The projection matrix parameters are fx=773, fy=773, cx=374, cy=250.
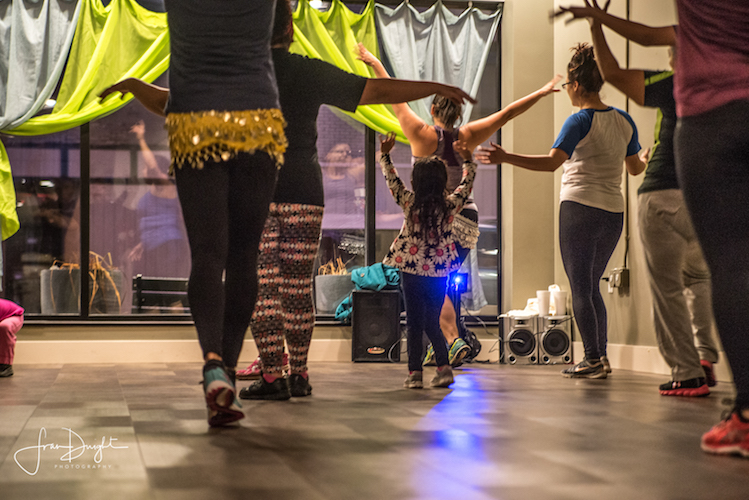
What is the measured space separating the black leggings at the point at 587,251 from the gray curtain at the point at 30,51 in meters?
3.94

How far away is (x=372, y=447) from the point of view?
1749 mm

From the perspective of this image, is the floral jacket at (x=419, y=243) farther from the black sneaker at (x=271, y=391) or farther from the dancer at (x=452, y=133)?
the black sneaker at (x=271, y=391)

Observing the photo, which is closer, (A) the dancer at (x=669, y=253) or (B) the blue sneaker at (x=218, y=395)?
(B) the blue sneaker at (x=218, y=395)

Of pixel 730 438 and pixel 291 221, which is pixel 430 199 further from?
pixel 730 438

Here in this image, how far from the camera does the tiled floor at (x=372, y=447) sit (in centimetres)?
133

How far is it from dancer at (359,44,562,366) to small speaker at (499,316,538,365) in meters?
0.88

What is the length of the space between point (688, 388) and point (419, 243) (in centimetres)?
123

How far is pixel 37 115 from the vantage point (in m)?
5.72

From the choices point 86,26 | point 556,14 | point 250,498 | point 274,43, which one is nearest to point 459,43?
point 86,26

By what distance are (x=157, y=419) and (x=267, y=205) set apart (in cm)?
70

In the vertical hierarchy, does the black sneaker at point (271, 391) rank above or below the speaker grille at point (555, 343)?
above

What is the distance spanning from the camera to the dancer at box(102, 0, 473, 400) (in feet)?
8.96

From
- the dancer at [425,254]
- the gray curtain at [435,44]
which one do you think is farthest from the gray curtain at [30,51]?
the dancer at [425,254]

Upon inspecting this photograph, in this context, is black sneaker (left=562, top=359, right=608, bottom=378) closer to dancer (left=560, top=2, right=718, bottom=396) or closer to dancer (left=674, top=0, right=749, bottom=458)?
dancer (left=560, top=2, right=718, bottom=396)
